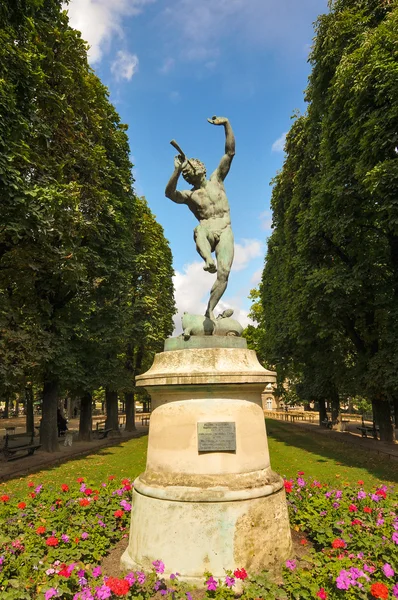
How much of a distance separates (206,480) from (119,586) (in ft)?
4.32

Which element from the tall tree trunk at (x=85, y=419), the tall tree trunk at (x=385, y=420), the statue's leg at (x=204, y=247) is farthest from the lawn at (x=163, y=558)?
the tall tree trunk at (x=85, y=419)

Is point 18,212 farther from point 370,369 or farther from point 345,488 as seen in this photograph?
point 370,369

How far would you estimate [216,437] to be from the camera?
4.36 m

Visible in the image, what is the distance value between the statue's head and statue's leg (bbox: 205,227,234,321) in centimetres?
97

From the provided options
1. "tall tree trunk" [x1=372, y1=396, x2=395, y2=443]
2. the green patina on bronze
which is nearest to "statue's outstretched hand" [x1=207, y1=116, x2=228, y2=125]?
the green patina on bronze

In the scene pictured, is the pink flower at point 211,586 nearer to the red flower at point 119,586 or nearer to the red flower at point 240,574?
the red flower at point 240,574

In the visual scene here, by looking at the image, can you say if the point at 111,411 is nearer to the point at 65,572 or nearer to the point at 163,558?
the point at 163,558

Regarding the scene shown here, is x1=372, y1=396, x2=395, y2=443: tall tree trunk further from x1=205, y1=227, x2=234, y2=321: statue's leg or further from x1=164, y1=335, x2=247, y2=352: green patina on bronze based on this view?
x1=164, y1=335, x2=247, y2=352: green patina on bronze

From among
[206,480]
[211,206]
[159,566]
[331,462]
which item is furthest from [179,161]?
[331,462]

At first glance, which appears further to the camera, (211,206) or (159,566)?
(211,206)

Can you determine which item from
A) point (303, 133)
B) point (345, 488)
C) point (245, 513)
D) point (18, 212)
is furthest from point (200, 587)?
point (303, 133)

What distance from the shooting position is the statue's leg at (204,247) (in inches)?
217

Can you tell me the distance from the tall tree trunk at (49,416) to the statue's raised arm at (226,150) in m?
12.0

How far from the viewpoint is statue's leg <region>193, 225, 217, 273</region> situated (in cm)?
552
